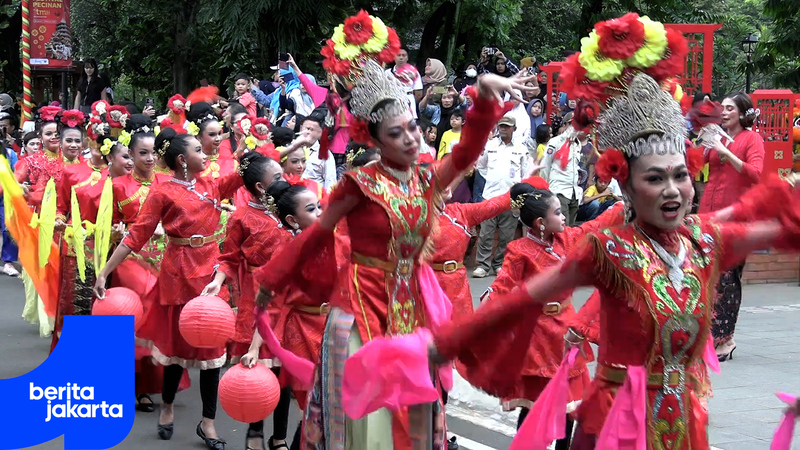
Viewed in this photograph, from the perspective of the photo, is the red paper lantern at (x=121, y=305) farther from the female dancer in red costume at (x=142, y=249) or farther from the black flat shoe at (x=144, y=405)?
the black flat shoe at (x=144, y=405)

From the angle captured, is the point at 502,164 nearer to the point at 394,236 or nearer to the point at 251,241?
the point at 251,241

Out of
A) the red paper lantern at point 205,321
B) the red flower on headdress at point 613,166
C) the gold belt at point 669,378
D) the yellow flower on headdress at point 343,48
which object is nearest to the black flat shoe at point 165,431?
the red paper lantern at point 205,321

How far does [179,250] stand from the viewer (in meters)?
7.02

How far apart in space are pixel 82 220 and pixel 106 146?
2.05 ft

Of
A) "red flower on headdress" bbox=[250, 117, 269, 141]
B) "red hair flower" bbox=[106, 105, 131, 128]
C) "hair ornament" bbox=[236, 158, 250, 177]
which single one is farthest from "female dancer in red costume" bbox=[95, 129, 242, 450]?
"red hair flower" bbox=[106, 105, 131, 128]

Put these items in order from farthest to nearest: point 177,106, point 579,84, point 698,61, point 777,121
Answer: point 698,61
point 777,121
point 177,106
point 579,84

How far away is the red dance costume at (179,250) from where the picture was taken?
6875mm

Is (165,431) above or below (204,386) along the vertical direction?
below

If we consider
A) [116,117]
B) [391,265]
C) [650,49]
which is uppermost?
[650,49]

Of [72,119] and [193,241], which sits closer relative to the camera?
[193,241]

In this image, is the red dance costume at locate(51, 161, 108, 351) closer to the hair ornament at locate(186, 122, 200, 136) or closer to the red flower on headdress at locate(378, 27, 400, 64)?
the hair ornament at locate(186, 122, 200, 136)

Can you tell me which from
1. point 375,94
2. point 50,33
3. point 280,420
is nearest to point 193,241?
point 280,420

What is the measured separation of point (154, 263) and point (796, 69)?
65.0 ft

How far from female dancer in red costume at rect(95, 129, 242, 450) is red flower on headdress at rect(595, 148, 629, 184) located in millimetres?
3754
